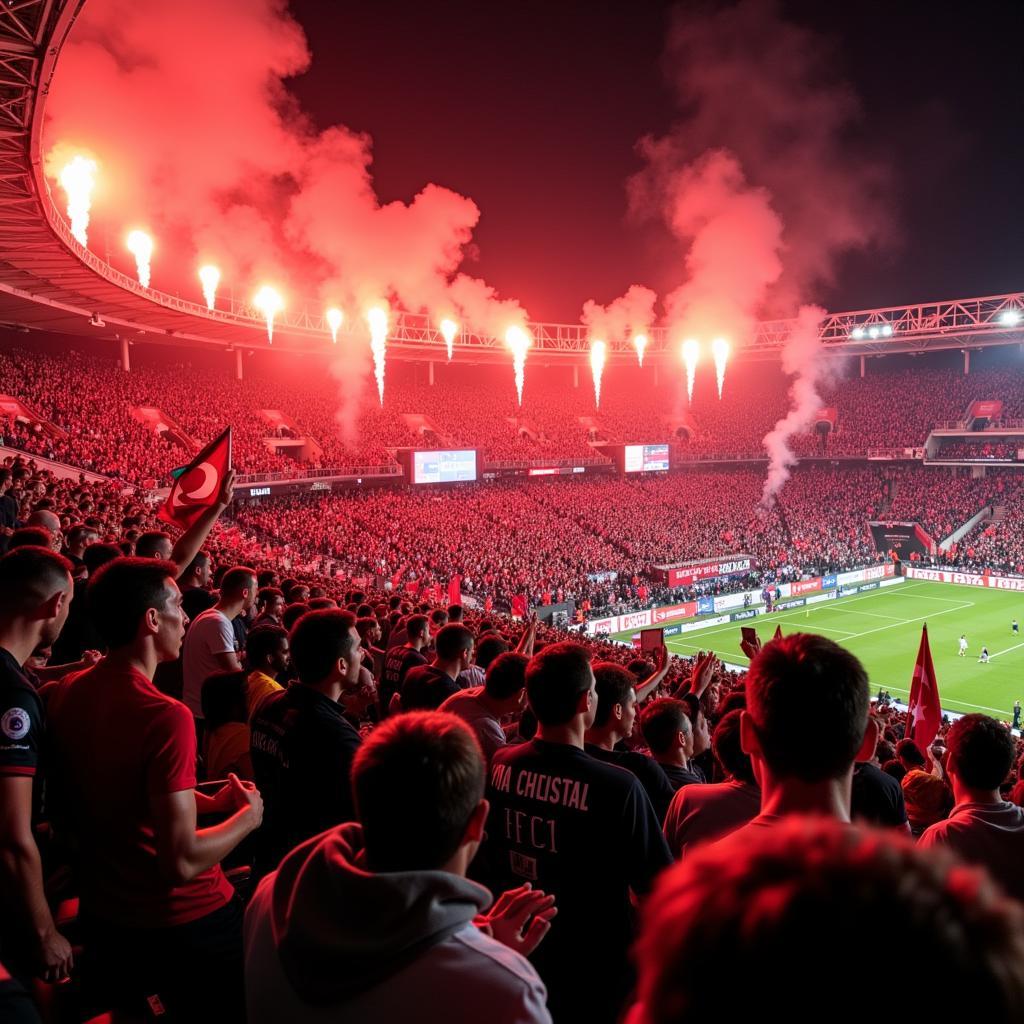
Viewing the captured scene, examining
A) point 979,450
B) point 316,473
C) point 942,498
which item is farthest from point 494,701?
point 979,450

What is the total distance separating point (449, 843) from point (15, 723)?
207 cm

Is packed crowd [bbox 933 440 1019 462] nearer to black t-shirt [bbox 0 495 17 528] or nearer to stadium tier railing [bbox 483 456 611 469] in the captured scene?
stadium tier railing [bbox 483 456 611 469]

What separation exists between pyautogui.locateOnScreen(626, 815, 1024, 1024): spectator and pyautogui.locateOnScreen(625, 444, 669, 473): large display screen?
5354cm

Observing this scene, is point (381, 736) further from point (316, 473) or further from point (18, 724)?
point (316, 473)

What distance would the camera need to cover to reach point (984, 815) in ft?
13.1

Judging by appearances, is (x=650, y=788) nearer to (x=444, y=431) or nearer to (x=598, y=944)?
(x=598, y=944)

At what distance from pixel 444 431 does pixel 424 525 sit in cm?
1643

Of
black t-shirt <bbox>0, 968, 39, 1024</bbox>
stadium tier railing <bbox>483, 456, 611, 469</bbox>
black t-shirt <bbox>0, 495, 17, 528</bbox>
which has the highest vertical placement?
stadium tier railing <bbox>483, 456, 611, 469</bbox>

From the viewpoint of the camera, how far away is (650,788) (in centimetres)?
407

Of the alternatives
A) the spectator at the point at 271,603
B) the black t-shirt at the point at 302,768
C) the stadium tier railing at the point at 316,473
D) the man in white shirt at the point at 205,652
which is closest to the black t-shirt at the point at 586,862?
the black t-shirt at the point at 302,768

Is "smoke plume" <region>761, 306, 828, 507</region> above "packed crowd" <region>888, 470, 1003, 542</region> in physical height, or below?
above

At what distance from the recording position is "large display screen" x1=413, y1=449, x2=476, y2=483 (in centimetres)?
4578

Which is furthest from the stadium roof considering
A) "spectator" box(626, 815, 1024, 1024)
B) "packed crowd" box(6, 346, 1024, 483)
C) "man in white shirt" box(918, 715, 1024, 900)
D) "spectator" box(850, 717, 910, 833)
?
"spectator" box(626, 815, 1024, 1024)

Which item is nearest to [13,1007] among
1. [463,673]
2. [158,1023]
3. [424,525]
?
[158,1023]
